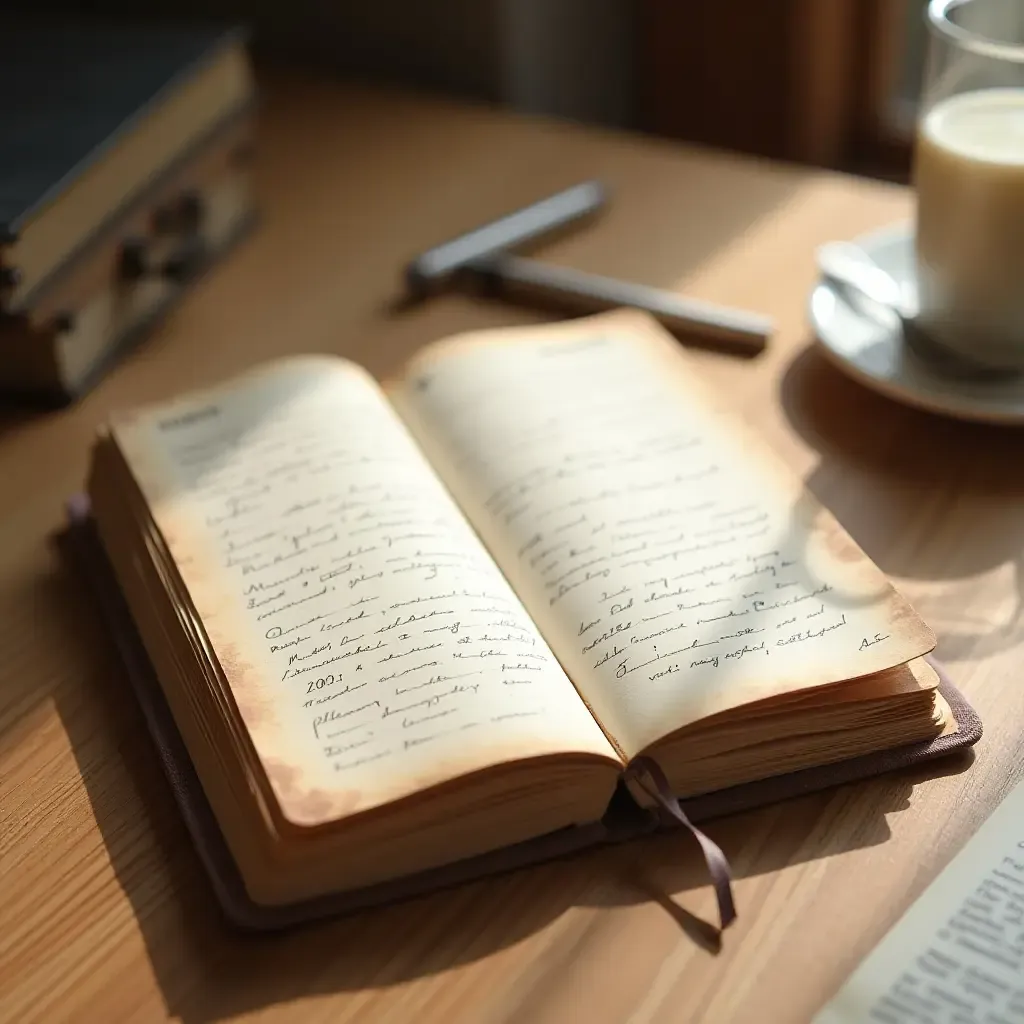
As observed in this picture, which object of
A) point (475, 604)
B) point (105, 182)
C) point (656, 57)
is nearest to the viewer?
point (475, 604)

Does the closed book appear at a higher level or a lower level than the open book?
higher

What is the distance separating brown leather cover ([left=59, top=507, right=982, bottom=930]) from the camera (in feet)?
1.67

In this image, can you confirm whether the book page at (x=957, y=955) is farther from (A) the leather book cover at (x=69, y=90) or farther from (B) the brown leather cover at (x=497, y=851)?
(A) the leather book cover at (x=69, y=90)

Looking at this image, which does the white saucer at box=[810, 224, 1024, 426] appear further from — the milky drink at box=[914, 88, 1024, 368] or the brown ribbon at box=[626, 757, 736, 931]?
the brown ribbon at box=[626, 757, 736, 931]

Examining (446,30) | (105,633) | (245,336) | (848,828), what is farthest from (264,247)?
(848,828)

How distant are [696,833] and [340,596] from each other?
0.59 feet

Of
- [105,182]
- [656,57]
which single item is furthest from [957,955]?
[656,57]

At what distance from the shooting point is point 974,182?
676 mm

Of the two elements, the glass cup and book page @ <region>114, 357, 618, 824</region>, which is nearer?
book page @ <region>114, 357, 618, 824</region>

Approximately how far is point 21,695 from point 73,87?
431mm

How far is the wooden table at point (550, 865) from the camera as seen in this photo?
1.62 ft

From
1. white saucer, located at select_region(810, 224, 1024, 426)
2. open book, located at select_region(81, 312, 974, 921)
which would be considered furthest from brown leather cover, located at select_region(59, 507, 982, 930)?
white saucer, located at select_region(810, 224, 1024, 426)

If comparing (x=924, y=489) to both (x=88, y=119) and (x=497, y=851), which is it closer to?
(x=497, y=851)

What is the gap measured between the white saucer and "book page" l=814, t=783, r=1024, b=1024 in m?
0.27
